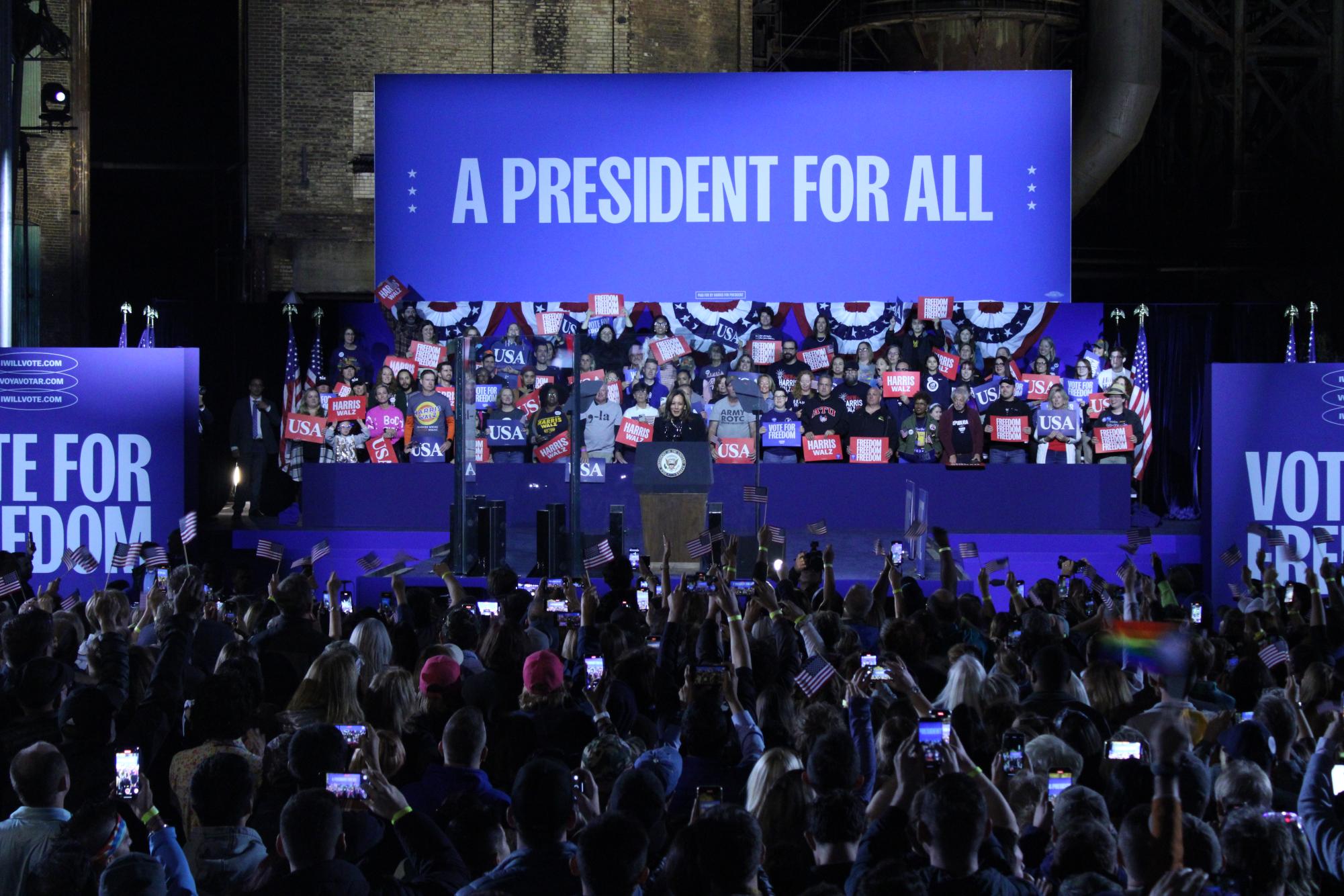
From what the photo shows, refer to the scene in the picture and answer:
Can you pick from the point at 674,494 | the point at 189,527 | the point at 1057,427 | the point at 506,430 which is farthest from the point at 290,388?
the point at 1057,427

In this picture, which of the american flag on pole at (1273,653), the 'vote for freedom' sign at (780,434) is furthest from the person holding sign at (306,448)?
the american flag on pole at (1273,653)

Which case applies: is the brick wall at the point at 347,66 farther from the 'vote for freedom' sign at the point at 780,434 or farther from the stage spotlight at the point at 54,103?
the 'vote for freedom' sign at the point at 780,434

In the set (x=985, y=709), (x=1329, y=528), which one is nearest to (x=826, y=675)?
(x=985, y=709)

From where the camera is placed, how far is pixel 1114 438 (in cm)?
1925

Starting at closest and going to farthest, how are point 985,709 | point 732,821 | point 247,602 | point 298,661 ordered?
point 732,821 → point 985,709 → point 298,661 → point 247,602

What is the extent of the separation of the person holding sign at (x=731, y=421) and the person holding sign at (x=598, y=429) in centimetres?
144

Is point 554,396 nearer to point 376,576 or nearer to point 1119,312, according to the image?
point 376,576

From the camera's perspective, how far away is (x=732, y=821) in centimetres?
407

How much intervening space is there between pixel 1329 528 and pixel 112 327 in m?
20.5

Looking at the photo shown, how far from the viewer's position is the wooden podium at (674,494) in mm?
14805

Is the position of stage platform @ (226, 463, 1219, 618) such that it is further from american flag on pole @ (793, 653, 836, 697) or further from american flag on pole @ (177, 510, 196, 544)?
american flag on pole @ (793, 653, 836, 697)

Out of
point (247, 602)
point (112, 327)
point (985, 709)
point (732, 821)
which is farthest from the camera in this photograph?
point (112, 327)

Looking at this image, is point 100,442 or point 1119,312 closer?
point 100,442

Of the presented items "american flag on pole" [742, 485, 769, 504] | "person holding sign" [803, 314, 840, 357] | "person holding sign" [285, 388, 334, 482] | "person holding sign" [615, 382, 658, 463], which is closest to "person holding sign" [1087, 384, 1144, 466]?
"person holding sign" [803, 314, 840, 357]
